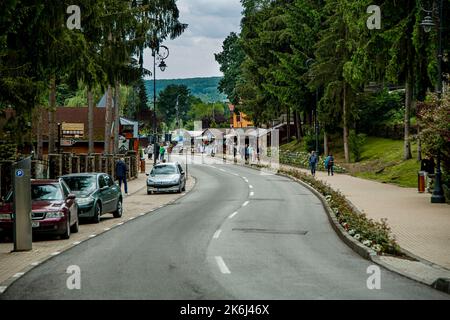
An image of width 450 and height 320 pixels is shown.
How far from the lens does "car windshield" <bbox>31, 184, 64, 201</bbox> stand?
20.2m

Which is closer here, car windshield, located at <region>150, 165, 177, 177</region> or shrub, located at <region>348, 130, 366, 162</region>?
car windshield, located at <region>150, 165, 177, 177</region>

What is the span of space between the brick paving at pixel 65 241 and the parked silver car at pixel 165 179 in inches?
53.2

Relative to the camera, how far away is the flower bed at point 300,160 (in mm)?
56713

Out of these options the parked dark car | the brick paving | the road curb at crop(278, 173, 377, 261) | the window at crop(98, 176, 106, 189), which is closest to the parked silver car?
the brick paving

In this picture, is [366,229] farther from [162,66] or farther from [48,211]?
[162,66]

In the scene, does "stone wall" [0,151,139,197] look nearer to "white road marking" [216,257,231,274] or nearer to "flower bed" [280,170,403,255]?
"flower bed" [280,170,403,255]

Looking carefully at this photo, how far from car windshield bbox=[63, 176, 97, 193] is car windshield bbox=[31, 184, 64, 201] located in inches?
138

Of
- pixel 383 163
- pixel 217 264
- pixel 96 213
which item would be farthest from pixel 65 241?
pixel 383 163

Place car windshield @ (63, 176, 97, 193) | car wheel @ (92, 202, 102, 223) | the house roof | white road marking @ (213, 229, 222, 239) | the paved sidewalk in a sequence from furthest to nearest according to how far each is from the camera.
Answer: the house roof → car windshield @ (63, 176, 97, 193) → car wheel @ (92, 202, 102, 223) → white road marking @ (213, 229, 222, 239) → the paved sidewalk

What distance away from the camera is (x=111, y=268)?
540 inches

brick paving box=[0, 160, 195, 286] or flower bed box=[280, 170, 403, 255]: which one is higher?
flower bed box=[280, 170, 403, 255]

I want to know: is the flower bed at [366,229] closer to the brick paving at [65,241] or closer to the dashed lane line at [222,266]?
the dashed lane line at [222,266]
